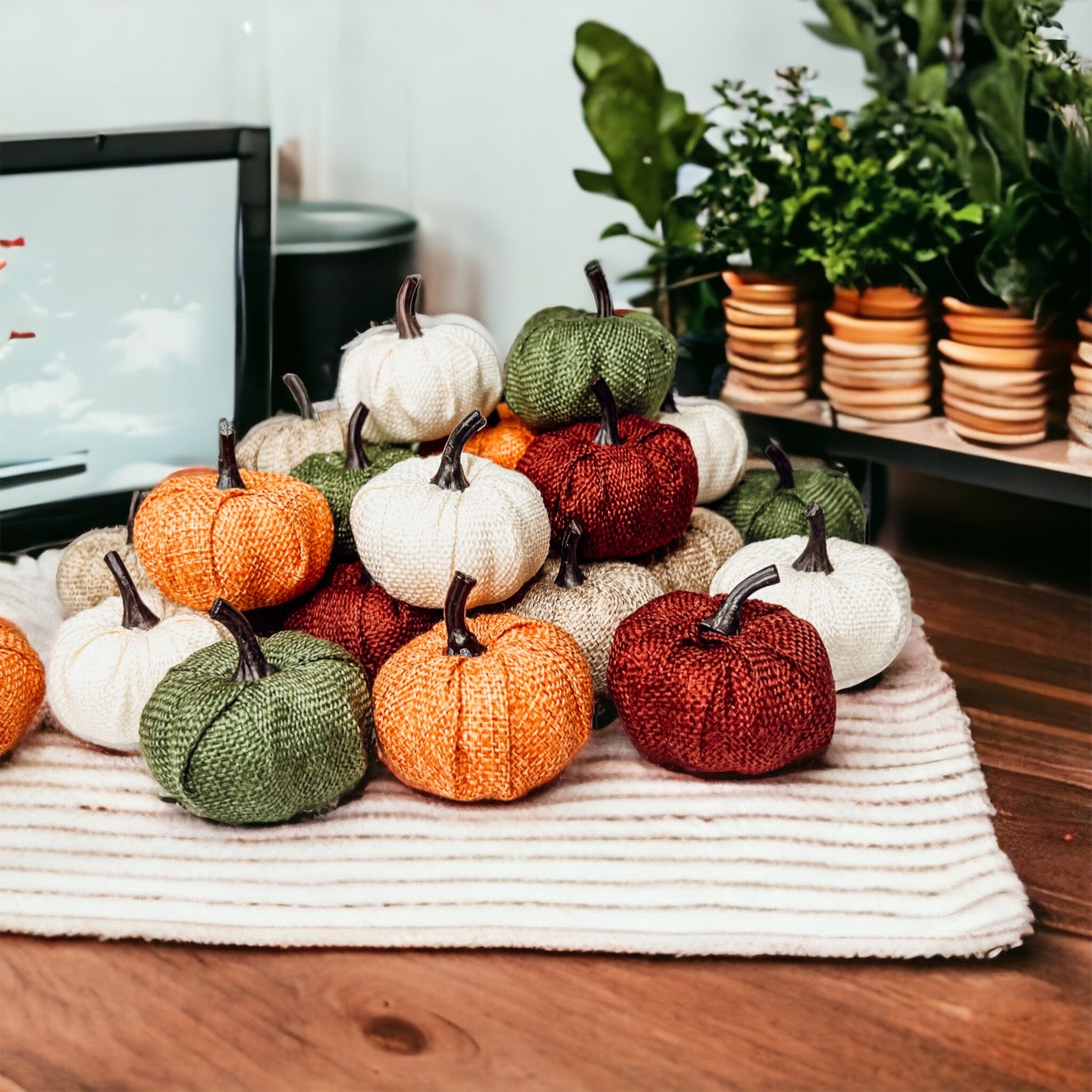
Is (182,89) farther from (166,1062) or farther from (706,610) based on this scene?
(166,1062)

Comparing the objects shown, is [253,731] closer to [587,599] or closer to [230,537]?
[230,537]

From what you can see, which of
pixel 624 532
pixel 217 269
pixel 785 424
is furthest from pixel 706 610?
pixel 217 269

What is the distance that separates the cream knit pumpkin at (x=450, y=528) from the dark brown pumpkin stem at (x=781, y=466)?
0.27m

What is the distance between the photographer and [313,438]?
43.0 inches

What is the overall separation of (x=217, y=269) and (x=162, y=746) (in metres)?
0.67

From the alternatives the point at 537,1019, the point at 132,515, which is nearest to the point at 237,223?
the point at 132,515

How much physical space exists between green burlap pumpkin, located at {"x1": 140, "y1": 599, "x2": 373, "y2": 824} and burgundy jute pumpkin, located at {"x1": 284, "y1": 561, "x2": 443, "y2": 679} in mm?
86

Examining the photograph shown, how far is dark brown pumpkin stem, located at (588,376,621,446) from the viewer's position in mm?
961

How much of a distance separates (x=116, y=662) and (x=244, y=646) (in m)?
0.13

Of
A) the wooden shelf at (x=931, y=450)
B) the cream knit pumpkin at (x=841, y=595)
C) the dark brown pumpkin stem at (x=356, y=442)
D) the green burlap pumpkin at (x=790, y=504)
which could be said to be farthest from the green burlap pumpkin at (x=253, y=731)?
the wooden shelf at (x=931, y=450)

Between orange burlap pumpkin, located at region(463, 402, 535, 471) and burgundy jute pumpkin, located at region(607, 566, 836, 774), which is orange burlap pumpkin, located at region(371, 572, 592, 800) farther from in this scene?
orange burlap pumpkin, located at region(463, 402, 535, 471)

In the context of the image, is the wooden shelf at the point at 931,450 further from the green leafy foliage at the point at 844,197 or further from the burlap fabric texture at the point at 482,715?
the burlap fabric texture at the point at 482,715

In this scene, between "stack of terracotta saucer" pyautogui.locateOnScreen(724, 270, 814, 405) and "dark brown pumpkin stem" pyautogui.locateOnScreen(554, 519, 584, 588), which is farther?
"stack of terracotta saucer" pyautogui.locateOnScreen(724, 270, 814, 405)

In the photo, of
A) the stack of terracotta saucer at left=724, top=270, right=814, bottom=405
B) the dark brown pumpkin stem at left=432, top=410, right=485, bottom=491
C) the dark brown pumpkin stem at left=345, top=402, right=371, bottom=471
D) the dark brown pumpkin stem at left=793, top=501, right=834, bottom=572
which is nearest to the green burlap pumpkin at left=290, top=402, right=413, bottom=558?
the dark brown pumpkin stem at left=345, top=402, right=371, bottom=471
